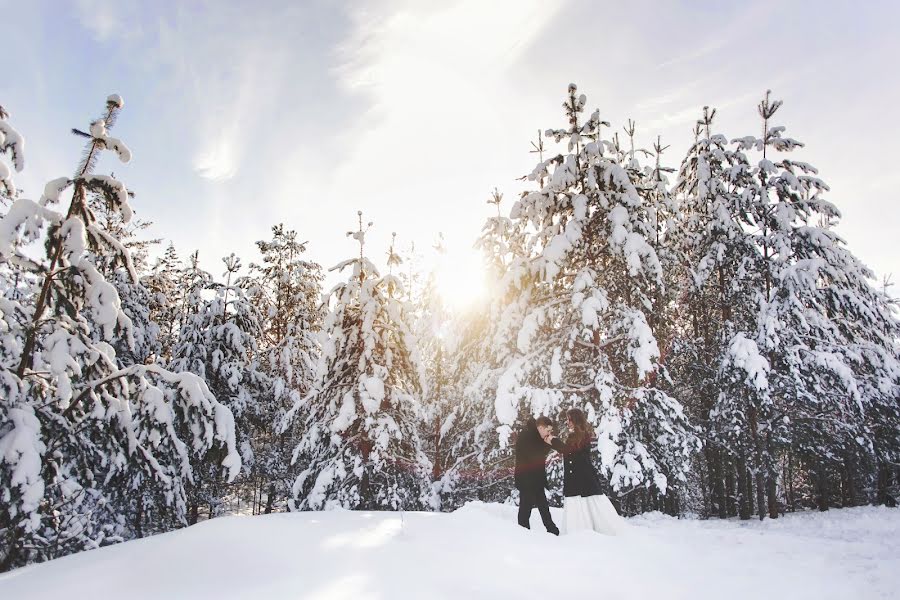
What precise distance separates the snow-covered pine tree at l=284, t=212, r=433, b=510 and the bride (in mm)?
6367

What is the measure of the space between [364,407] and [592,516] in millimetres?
6984

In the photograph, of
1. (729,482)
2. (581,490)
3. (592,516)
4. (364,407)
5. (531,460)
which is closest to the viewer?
(592,516)

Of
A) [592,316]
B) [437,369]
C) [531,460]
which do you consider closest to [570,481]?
[531,460]

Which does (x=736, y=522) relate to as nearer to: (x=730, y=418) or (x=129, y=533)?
(x=730, y=418)

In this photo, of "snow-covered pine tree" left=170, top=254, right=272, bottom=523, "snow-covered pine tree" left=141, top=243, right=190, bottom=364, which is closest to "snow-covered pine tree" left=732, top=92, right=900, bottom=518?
"snow-covered pine tree" left=170, top=254, right=272, bottom=523

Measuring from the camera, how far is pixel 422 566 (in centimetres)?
367

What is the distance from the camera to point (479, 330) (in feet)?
43.5

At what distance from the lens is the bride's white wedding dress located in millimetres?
6945

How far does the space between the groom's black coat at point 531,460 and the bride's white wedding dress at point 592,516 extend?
0.57 m

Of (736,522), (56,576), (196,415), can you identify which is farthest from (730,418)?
(56,576)

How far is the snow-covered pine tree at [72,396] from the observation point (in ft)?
15.5

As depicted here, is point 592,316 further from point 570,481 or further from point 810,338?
point 810,338

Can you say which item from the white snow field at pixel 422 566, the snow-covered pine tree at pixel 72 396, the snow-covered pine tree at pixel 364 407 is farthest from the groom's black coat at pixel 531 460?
the snow-covered pine tree at pixel 364 407

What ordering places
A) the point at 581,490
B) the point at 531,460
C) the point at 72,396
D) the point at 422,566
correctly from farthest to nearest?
the point at 531,460, the point at 581,490, the point at 72,396, the point at 422,566
